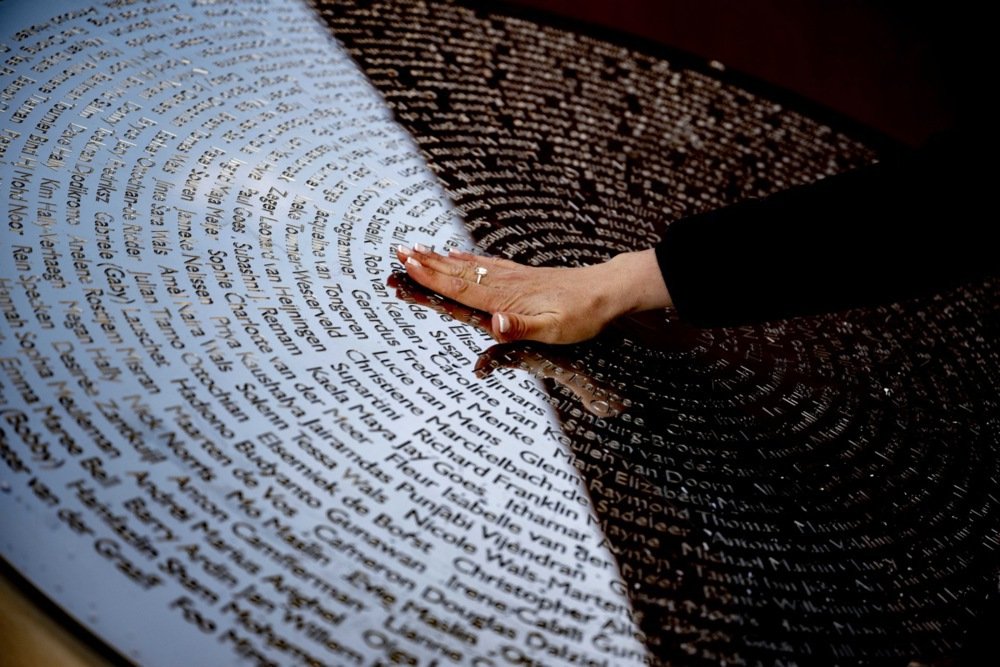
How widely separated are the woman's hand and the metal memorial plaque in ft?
0.05

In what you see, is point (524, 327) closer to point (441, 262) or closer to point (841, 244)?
point (441, 262)

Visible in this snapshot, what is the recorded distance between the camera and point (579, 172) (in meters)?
0.84

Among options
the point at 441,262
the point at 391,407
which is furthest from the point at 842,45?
the point at 391,407

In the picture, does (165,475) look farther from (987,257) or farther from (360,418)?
(987,257)

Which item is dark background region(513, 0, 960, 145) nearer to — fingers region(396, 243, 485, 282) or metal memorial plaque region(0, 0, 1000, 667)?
metal memorial plaque region(0, 0, 1000, 667)

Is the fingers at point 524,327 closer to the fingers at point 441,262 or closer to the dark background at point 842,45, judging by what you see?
the fingers at point 441,262

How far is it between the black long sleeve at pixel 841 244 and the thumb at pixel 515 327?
0.11 meters

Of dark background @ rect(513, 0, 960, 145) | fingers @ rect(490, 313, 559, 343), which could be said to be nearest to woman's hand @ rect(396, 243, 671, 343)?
fingers @ rect(490, 313, 559, 343)

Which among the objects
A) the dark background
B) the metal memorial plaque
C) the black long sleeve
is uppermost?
the dark background

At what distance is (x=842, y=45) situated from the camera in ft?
4.06

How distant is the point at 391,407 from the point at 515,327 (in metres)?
0.13

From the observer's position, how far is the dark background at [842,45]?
1.23 meters

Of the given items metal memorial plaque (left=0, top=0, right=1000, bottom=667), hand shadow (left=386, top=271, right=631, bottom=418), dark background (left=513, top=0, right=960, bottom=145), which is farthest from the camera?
dark background (left=513, top=0, right=960, bottom=145)

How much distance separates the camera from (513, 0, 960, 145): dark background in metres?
1.23
